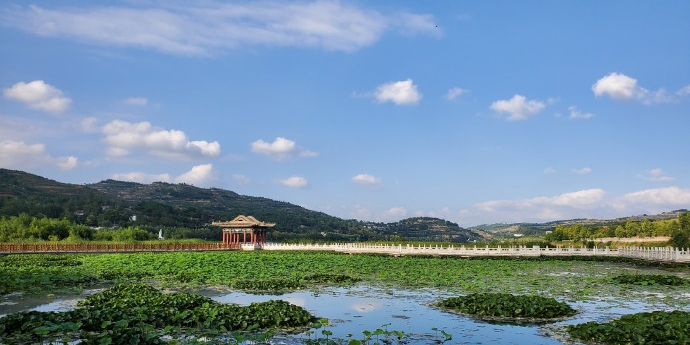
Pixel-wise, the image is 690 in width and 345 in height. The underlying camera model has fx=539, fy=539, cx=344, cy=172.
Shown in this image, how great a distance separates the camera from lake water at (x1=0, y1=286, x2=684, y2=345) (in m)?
14.2

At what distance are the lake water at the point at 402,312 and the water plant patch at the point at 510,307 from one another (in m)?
0.63

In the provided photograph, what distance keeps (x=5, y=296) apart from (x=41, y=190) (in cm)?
17529

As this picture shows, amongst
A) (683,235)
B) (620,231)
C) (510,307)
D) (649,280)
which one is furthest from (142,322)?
(620,231)

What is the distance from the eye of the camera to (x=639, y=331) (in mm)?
13234

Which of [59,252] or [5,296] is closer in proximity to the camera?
[5,296]

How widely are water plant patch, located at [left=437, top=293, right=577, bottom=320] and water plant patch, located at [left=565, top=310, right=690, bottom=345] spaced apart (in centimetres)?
222

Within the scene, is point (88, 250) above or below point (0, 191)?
below

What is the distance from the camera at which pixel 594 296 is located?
73.6ft

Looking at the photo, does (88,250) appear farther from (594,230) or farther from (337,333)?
(594,230)

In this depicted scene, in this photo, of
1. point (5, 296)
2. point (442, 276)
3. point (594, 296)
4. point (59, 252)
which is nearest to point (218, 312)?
point (5, 296)

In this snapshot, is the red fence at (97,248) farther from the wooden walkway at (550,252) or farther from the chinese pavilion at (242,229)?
the wooden walkway at (550,252)

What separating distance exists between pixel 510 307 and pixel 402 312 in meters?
3.49

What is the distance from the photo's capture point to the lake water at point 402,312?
14219 mm

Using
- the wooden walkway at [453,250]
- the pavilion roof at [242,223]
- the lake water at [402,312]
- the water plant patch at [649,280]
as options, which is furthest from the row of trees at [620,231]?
the lake water at [402,312]
